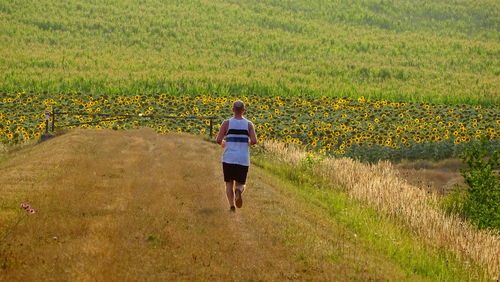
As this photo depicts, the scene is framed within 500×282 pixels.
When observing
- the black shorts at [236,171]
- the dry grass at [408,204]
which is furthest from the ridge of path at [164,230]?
the dry grass at [408,204]

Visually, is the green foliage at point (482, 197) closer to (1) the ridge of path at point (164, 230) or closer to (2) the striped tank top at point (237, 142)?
(1) the ridge of path at point (164, 230)

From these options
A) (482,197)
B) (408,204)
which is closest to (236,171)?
(408,204)

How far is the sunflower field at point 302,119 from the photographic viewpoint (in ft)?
110

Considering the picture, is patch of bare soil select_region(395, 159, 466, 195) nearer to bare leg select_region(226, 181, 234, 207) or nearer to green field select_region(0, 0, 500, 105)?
bare leg select_region(226, 181, 234, 207)

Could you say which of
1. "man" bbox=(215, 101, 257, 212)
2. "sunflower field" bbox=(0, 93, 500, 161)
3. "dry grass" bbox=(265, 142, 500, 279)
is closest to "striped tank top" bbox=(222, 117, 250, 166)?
"man" bbox=(215, 101, 257, 212)

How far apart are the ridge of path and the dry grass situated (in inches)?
112

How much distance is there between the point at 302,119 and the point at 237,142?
22.7 meters

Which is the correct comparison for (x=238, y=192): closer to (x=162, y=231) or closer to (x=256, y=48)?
(x=162, y=231)

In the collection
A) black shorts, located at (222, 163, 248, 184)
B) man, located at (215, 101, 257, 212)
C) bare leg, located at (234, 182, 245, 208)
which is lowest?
bare leg, located at (234, 182, 245, 208)

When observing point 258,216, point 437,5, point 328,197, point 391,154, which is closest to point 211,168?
point 328,197

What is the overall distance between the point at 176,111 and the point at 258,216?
76.5 ft

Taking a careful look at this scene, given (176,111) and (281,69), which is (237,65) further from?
(176,111)

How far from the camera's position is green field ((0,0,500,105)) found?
1897 inches

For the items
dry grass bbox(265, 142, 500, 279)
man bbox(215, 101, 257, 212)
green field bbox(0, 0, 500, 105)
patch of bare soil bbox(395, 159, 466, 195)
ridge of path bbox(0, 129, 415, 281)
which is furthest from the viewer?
green field bbox(0, 0, 500, 105)
